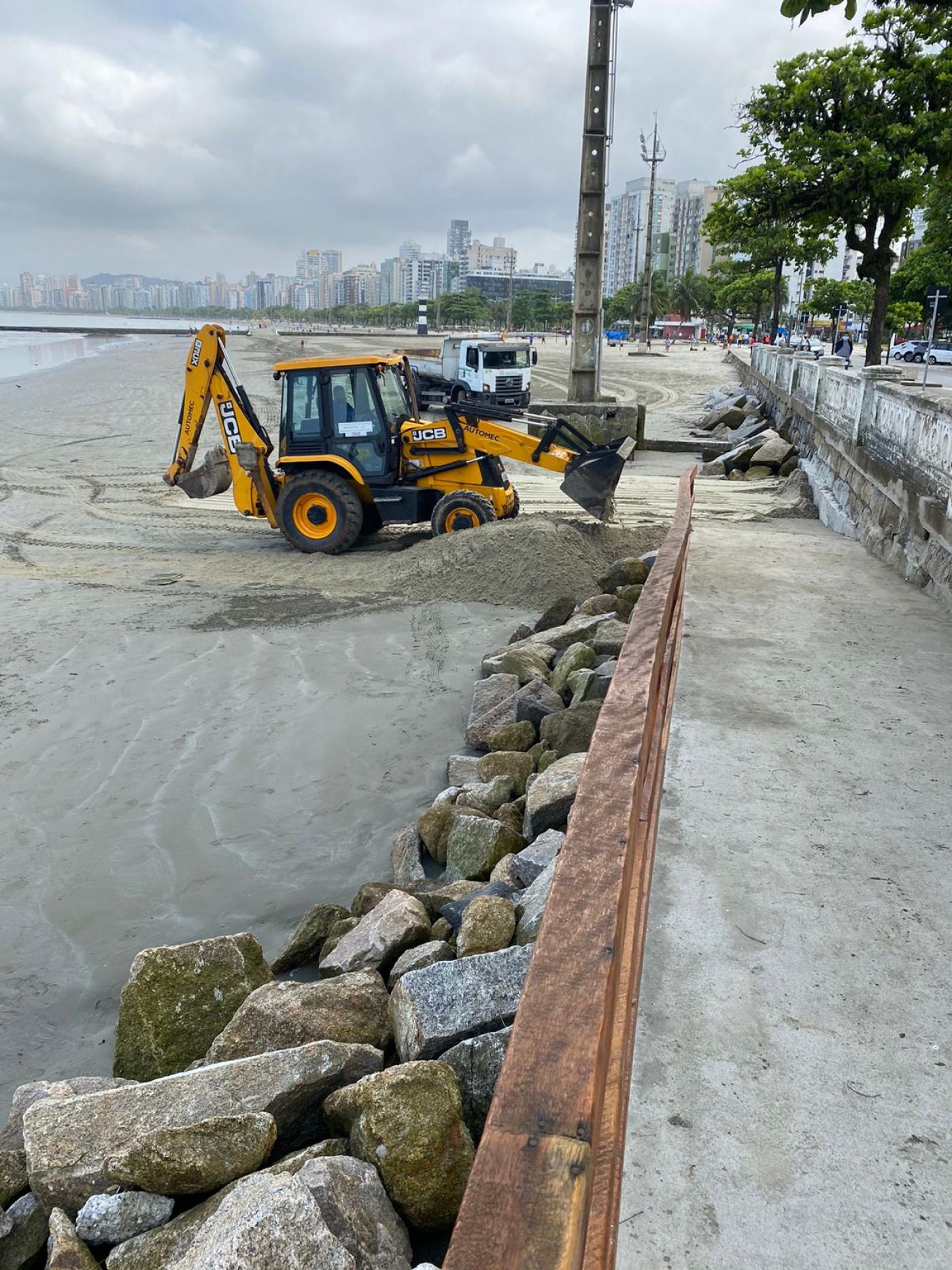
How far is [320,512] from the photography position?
39.7 feet

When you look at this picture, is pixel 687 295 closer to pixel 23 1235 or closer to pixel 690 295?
pixel 690 295

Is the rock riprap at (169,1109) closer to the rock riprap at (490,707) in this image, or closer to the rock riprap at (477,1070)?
the rock riprap at (477,1070)

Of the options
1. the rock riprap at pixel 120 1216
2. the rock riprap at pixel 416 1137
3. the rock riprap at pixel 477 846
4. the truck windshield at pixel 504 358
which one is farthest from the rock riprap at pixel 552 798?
the truck windshield at pixel 504 358

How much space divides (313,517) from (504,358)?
16619mm

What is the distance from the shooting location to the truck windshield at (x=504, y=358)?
26938mm

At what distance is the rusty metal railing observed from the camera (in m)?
1.26

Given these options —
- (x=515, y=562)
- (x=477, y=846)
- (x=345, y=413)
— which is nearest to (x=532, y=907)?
(x=477, y=846)

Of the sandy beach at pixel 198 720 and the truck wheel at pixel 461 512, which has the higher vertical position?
the truck wheel at pixel 461 512

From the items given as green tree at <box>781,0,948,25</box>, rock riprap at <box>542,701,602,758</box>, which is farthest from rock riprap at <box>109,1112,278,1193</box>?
green tree at <box>781,0,948,25</box>

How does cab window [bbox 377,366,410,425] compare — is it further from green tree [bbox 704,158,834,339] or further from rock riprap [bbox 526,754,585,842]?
green tree [bbox 704,158,834,339]

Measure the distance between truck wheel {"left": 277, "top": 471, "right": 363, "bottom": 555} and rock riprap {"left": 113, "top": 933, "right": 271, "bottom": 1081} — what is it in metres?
8.55

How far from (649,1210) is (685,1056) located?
440mm

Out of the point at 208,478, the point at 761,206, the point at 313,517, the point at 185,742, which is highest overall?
the point at 761,206

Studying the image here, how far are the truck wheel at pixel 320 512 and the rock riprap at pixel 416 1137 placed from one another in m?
9.71
